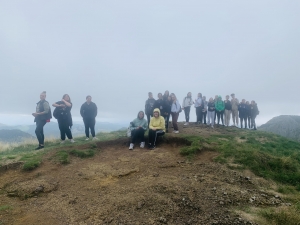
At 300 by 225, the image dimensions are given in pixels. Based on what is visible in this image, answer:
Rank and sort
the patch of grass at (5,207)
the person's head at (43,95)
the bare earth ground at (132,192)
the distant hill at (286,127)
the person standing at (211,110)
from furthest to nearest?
the distant hill at (286,127) < the person standing at (211,110) < the person's head at (43,95) < the patch of grass at (5,207) < the bare earth ground at (132,192)

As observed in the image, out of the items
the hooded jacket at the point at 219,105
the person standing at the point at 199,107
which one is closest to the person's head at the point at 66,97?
the person standing at the point at 199,107

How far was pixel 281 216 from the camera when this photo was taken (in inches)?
159

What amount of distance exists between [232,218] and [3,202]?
571 cm

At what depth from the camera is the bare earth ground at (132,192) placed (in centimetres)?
438

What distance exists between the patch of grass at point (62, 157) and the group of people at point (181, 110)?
9.57 feet

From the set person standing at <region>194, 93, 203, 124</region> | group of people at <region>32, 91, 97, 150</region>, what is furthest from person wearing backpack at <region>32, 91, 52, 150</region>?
person standing at <region>194, 93, 203, 124</region>

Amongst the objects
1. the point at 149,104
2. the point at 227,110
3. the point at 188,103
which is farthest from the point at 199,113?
the point at 149,104

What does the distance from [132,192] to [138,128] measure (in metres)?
4.86

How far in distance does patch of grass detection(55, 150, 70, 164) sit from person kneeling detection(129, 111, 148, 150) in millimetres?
2964

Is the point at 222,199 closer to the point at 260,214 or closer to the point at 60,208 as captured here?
the point at 260,214

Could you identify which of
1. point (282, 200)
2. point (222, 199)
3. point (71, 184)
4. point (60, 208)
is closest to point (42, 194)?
point (71, 184)

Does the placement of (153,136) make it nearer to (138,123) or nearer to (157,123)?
(157,123)

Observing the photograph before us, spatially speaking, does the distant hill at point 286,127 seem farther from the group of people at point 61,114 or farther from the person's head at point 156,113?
the group of people at point 61,114

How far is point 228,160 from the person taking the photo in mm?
7547
